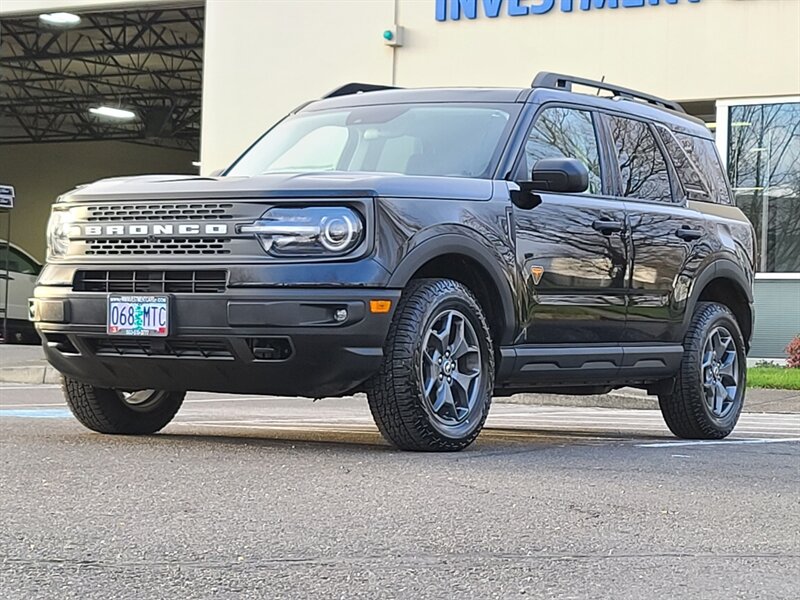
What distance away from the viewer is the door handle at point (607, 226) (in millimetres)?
7440

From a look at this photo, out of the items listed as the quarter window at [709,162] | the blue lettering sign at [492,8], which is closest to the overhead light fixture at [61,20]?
the blue lettering sign at [492,8]

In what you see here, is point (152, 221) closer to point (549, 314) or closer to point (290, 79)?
point (549, 314)

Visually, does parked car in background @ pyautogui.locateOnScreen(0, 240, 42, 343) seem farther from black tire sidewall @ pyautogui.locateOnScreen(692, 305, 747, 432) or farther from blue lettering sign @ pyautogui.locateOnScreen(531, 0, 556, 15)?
black tire sidewall @ pyautogui.locateOnScreen(692, 305, 747, 432)

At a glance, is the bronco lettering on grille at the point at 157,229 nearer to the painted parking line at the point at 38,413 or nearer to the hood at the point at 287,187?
the hood at the point at 287,187

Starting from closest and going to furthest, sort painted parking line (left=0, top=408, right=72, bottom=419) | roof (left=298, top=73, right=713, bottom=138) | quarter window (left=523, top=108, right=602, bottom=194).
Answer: quarter window (left=523, top=108, right=602, bottom=194) → roof (left=298, top=73, right=713, bottom=138) → painted parking line (left=0, top=408, right=72, bottom=419)

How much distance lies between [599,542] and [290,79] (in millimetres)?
Result: 16942

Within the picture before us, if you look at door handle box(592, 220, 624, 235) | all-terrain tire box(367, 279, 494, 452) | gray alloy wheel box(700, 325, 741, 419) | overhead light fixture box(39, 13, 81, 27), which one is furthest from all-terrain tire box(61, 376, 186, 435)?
overhead light fixture box(39, 13, 81, 27)

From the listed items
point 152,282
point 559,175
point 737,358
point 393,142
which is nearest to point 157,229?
point 152,282

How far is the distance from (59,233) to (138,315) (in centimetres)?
73

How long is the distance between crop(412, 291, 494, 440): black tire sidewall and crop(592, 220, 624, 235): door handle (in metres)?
1.03

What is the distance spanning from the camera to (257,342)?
6.21 metres

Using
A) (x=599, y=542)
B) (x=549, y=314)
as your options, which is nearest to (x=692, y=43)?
(x=549, y=314)

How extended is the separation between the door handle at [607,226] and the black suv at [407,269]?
0.01 meters

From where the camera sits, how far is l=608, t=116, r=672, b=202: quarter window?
8055 millimetres
